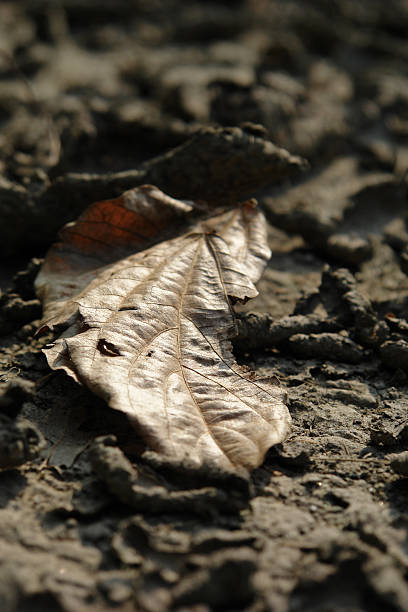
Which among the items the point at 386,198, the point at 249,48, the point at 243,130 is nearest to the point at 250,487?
the point at 243,130

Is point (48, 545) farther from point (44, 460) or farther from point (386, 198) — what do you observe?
point (386, 198)

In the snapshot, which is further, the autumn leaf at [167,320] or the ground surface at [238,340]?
the autumn leaf at [167,320]

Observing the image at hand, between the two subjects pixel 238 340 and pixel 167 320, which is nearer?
pixel 167 320

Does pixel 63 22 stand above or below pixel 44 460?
above

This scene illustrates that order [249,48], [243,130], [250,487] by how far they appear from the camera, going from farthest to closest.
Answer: [249,48]
[243,130]
[250,487]
